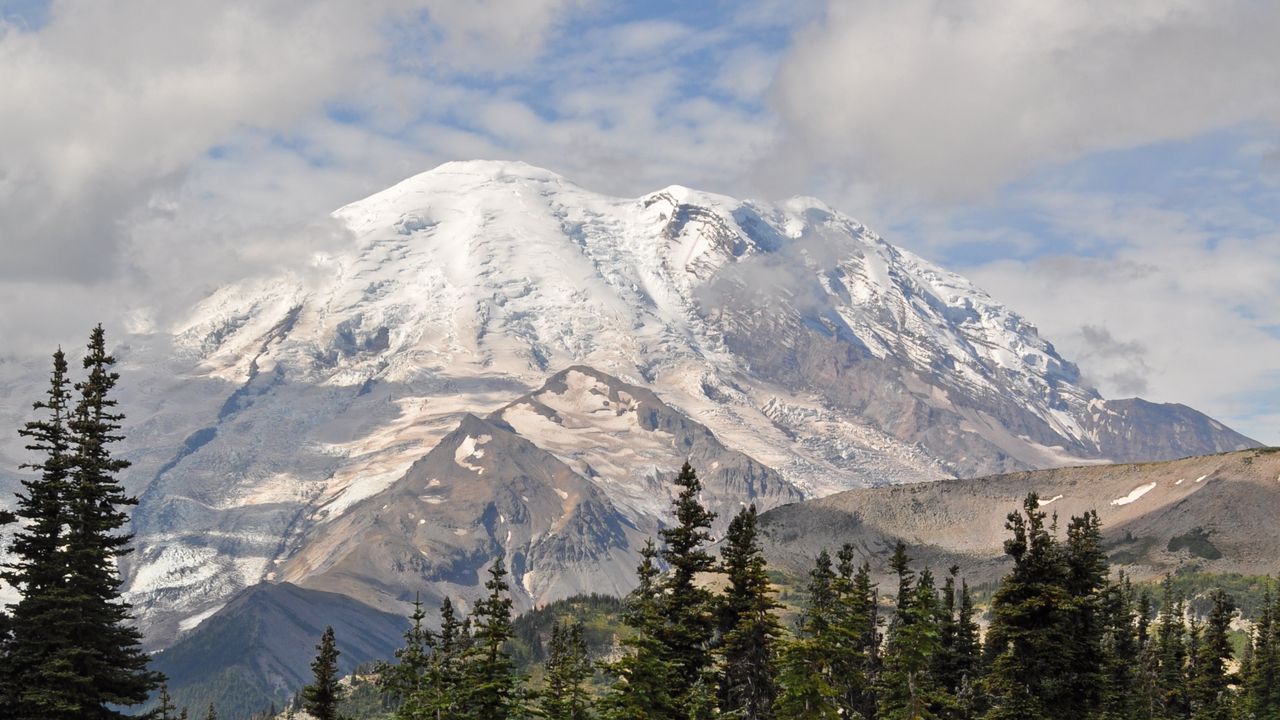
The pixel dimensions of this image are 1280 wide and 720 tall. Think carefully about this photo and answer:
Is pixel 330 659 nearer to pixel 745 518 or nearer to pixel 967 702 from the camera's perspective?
pixel 745 518

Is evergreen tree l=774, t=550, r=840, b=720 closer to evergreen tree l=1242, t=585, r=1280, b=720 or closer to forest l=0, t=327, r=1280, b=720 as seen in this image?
forest l=0, t=327, r=1280, b=720

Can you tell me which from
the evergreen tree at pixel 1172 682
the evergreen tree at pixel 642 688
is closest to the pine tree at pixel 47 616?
the evergreen tree at pixel 642 688

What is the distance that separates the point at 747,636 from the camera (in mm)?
64812

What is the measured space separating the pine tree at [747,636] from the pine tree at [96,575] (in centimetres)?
2612

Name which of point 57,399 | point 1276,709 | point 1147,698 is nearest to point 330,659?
point 57,399

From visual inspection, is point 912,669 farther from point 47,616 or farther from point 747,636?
point 47,616

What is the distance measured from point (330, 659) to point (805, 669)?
23.1 m

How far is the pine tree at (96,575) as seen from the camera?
2196 inches

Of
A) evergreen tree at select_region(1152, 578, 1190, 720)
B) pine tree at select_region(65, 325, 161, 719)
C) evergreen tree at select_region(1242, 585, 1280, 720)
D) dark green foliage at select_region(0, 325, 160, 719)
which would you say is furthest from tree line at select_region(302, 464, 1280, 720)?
evergreen tree at select_region(1242, 585, 1280, 720)

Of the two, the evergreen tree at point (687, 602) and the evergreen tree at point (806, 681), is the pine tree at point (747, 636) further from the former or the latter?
the evergreen tree at point (806, 681)

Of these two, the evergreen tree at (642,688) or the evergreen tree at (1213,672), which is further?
the evergreen tree at (1213,672)

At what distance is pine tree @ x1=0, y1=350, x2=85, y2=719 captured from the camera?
54.1 meters

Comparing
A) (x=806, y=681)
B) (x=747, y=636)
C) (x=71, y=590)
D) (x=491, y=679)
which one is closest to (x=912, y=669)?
(x=747, y=636)

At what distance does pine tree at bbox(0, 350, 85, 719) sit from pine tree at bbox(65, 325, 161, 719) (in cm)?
27
